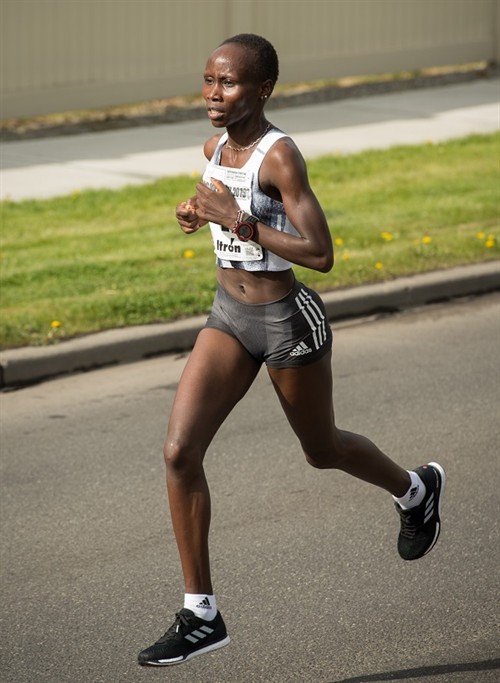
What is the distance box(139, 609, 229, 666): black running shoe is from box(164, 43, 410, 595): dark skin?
10cm

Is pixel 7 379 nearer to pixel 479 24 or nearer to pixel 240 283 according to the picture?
pixel 240 283

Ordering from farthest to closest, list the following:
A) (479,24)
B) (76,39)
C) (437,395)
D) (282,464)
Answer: (479,24), (76,39), (437,395), (282,464)

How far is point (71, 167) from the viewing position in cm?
1343

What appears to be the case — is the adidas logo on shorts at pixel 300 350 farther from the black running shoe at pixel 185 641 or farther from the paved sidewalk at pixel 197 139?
the paved sidewalk at pixel 197 139

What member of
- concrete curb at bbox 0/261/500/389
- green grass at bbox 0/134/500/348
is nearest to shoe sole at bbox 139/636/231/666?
concrete curb at bbox 0/261/500/389

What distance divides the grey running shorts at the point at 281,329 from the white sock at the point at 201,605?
81 cm

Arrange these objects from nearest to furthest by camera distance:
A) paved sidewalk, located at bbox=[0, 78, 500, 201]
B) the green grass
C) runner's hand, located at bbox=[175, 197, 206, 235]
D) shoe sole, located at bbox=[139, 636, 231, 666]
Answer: shoe sole, located at bbox=[139, 636, 231, 666] < runner's hand, located at bbox=[175, 197, 206, 235] < the green grass < paved sidewalk, located at bbox=[0, 78, 500, 201]

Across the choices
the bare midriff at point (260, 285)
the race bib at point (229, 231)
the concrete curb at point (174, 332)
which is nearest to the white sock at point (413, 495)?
the bare midriff at point (260, 285)

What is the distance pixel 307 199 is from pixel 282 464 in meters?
2.38

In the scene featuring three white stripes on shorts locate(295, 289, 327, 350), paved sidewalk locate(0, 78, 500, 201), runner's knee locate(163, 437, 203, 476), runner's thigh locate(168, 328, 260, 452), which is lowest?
paved sidewalk locate(0, 78, 500, 201)

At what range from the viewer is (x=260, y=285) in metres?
4.62

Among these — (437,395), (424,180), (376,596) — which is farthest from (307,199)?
(424,180)

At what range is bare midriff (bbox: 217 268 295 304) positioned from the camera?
4621 mm

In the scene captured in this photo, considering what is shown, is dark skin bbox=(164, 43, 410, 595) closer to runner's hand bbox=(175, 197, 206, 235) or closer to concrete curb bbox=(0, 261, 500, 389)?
runner's hand bbox=(175, 197, 206, 235)
